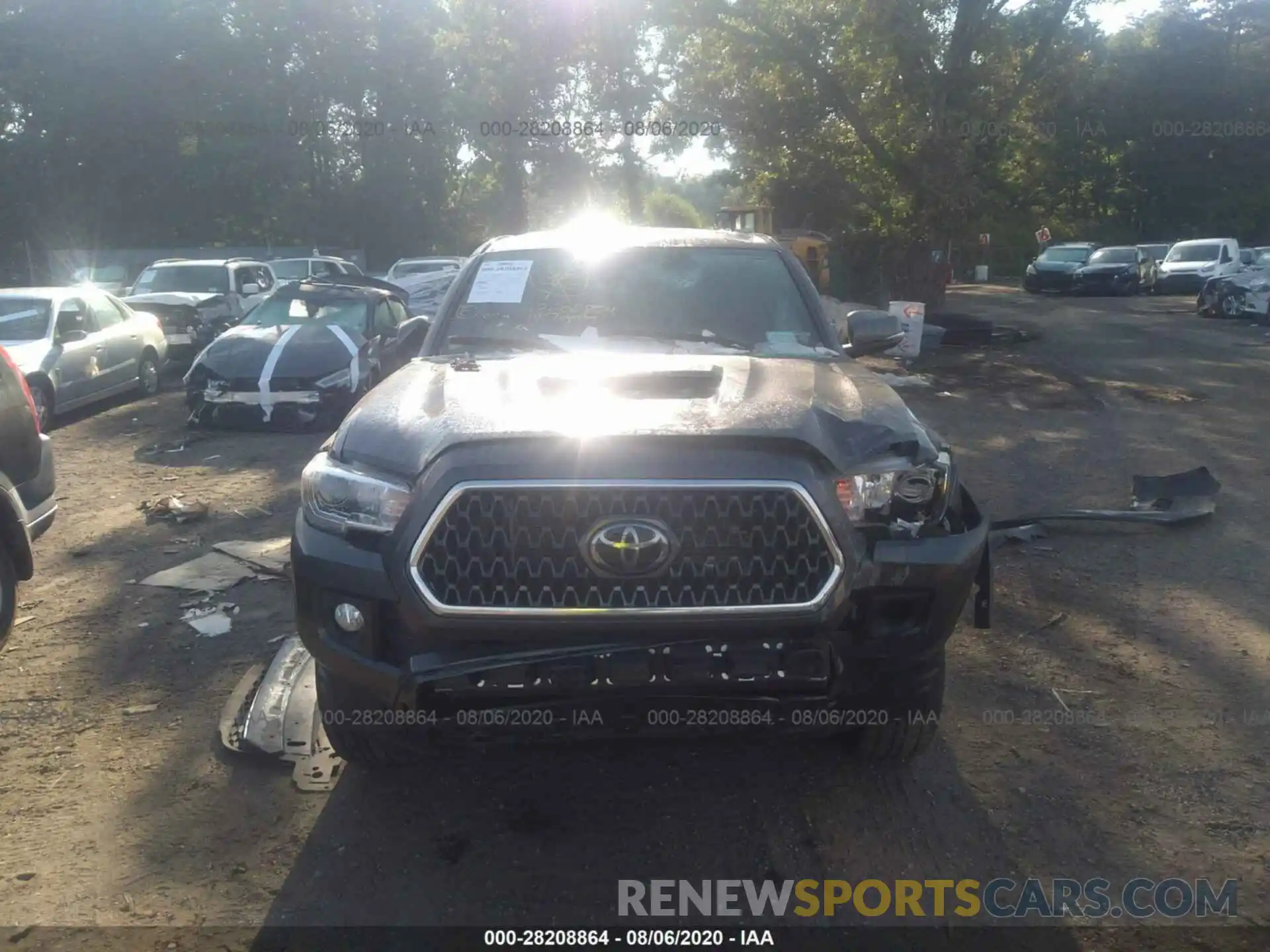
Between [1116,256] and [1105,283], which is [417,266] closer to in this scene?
[1105,283]

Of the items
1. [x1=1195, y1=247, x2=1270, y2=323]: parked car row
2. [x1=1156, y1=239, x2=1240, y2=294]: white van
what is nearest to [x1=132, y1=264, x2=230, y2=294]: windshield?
[x1=1195, y1=247, x2=1270, y2=323]: parked car row

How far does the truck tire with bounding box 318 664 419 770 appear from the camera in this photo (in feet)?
11.5

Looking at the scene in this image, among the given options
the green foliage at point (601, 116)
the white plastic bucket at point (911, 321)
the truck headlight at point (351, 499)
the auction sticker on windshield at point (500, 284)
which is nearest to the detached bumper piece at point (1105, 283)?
the green foliage at point (601, 116)

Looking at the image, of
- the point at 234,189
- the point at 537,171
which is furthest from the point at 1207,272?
the point at 234,189

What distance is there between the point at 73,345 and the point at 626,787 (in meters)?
10.1

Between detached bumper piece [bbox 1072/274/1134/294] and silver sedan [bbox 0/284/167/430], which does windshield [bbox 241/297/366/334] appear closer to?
silver sedan [bbox 0/284/167/430]

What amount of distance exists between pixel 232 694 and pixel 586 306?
216 cm

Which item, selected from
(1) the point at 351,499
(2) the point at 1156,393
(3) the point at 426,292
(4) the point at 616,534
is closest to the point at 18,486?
(1) the point at 351,499

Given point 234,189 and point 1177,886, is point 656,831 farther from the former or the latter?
point 234,189

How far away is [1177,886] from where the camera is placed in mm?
3346

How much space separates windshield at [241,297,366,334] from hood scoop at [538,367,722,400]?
8.36 meters

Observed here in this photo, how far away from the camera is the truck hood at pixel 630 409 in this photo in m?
3.31

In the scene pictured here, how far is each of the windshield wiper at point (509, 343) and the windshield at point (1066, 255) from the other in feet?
105

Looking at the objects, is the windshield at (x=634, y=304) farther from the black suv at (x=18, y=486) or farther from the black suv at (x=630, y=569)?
the black suv at (x=18, y=486)
